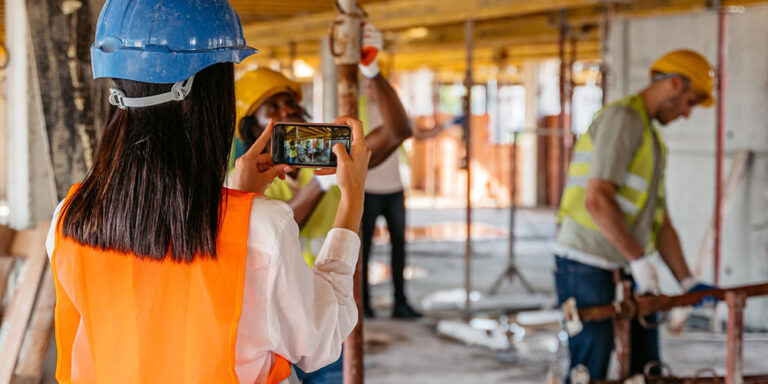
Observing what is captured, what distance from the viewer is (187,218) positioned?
1.61m

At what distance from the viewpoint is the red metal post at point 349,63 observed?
2799 millimetres

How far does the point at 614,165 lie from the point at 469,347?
275 cm

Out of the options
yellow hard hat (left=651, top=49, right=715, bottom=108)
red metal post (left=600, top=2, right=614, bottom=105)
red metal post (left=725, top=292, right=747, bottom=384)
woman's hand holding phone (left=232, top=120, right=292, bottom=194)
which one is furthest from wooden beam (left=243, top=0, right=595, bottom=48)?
woman's hand holding phone (left=232, top=120, right=292, bottom=194)

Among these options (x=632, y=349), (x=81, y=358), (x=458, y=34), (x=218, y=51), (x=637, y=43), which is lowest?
(x=632, y=349)

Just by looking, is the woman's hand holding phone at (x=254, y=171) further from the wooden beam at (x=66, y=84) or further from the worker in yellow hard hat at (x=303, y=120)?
the wooden beam at (x=66, y=84)

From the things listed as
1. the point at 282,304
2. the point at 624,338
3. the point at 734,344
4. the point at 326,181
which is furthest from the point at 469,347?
the point at 282,304

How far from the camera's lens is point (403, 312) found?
7020 mm

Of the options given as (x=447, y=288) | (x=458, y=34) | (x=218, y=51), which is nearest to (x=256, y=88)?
(x=218, y=51)

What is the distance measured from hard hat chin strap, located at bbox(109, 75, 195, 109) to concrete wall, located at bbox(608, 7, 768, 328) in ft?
19.7

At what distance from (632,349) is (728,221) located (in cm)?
327

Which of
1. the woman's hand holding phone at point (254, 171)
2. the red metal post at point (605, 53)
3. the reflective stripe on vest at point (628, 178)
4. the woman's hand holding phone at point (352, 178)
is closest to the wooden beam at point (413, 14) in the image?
the red metal post at point (605, 53)

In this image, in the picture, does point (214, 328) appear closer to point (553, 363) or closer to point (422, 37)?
point (553, 363)

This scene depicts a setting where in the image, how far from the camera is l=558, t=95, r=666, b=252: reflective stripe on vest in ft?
12.7

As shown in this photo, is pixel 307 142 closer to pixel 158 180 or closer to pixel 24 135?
pixel 158 180
